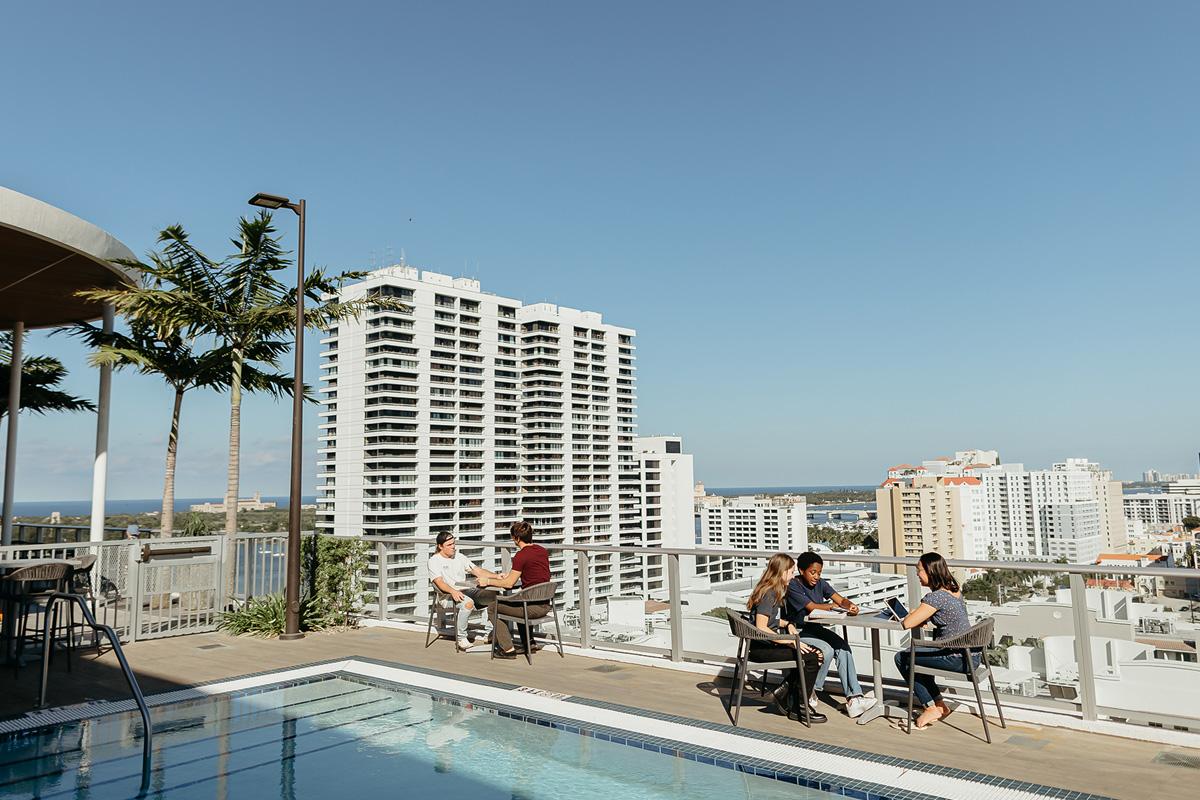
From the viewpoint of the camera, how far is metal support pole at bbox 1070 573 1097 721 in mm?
5008

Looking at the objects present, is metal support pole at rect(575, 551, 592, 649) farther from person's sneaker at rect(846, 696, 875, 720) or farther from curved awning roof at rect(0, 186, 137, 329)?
curved awning roof at rect(0, 186, 137, 329)

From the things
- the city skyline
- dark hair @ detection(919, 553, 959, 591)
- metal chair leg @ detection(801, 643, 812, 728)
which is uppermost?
the city skyline

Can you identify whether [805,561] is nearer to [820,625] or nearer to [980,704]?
[820,625]

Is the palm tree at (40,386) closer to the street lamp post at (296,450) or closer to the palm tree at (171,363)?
the palm tree at (171,363)

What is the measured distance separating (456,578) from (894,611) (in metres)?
4.56

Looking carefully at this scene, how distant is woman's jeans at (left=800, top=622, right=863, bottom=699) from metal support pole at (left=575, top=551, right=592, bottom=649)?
2.88 meters

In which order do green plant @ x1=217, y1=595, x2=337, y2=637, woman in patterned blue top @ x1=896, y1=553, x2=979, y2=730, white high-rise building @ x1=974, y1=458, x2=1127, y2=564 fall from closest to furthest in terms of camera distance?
woman in patterned blue top @ x1=896, y1=553, x2=979, y2=730 < green plant @ x1=217, y1=595, x2=337, y2=637 < white high-rise building @ x1=974, y1=458, x2=1127, y2=564

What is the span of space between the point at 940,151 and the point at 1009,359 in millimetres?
81209

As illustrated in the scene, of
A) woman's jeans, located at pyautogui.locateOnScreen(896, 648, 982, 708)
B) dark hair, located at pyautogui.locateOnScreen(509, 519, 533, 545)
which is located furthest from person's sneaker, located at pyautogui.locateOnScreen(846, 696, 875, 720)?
dark hair, located at pyautogui.locateOnScreen(509, 519, 533, 545)

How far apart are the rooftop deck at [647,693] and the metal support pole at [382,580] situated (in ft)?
1.23

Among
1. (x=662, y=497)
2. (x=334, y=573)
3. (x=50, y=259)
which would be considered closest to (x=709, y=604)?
(x=334, y=573)

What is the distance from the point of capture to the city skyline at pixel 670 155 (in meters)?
18.5

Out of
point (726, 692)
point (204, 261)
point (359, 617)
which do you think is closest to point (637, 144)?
point (204, 261)

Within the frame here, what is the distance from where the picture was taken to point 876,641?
5.46 metres
